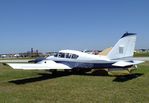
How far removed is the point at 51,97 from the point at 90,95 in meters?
1.73

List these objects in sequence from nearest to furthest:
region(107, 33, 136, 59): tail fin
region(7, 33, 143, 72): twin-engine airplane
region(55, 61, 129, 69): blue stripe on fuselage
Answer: region(7, 33, 143, 72): twin-engine airplane → region(55, 61, 129, 69): blue stripe on fuselage → region(107, 33, 136, 59): tail fin

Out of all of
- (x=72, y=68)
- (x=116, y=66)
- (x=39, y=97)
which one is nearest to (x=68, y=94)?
(x=39, y=97)

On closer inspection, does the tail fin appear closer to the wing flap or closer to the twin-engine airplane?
the twin-engine airplane

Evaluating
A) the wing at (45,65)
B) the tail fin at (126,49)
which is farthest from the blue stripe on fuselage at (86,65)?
the tail fin at (126,49)

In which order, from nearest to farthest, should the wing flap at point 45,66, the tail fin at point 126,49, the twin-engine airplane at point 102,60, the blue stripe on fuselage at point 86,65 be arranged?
the wing flap at point 45,66
the twin-engine airplane at point 102,60
the blue stripe on fuselage at point 86,65
the tail fin at point 126,49

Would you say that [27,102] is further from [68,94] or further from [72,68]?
[72,68]

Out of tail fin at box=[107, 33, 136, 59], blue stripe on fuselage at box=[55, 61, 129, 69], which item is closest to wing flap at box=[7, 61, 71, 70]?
blue stripe on fuselage at box=[55, 61, 129, 69]

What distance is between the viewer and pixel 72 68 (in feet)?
72.2

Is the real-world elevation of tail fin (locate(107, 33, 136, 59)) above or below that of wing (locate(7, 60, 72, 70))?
above

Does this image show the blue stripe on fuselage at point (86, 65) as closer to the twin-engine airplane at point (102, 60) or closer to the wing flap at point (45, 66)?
the twin-engine airplane at point (102, 60)

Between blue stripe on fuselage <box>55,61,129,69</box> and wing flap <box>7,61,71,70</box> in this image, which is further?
blue stripe on fuselage <box>55,61,129,69</box>

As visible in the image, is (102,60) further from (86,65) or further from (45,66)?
(45,66)

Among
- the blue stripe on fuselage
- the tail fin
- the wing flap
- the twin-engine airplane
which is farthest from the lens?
the tail fin

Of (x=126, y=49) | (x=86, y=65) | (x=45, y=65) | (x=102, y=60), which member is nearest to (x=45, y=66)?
(x=45, y=65)
